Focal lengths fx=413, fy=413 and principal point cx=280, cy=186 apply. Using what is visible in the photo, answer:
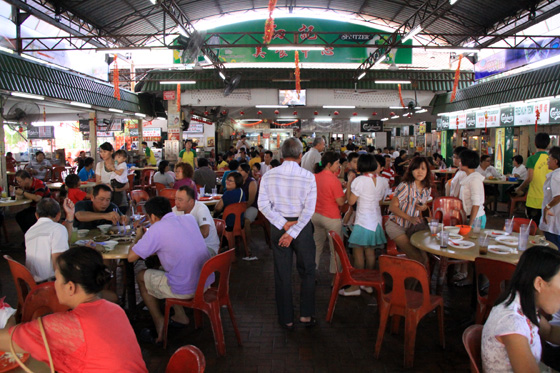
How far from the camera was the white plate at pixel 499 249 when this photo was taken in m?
3.49

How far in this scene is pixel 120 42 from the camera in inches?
595

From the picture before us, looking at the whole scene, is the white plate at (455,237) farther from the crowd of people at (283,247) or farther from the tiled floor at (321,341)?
the tiled floor at (321,341)

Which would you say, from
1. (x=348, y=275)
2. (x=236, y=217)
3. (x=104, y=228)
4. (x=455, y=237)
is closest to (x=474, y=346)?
(x=348, y=275)

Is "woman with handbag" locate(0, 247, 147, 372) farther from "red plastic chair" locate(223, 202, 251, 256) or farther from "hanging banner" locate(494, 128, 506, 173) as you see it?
"hanging banner" locate(494, 128, 506, 173)

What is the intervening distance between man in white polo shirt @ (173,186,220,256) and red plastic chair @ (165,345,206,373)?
2441 millimetres

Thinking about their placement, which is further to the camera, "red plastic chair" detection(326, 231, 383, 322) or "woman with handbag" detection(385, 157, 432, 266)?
"woman with handbag" detection(385, 157, 432, 266)

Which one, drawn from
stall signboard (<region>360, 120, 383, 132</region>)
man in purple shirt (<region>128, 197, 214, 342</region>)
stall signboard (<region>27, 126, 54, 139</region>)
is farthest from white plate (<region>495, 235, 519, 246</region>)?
stall signboard (<region>27, 126, 54, 139</region>)

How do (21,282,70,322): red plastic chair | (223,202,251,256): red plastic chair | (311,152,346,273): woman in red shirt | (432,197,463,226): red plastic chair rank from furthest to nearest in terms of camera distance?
(223,202,251,256): red plastic chair → (432,197,463,226): red plastic chair → (311,152,346,273): woman in red shirt → (21,282,70,322): red plastic chair

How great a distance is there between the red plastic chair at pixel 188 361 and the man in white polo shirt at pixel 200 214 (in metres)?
2.44

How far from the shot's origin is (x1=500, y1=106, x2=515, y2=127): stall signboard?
11.8 metres

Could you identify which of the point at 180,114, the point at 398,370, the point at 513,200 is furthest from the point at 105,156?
the point at 180,114

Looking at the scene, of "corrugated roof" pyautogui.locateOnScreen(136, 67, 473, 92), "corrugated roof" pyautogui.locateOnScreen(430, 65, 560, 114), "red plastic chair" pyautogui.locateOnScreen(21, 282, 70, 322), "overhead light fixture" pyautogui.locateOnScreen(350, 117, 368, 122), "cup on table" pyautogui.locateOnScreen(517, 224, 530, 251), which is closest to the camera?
"red plastic chair" pyautogui.locateOnScreen(21, 282, 70, 322)

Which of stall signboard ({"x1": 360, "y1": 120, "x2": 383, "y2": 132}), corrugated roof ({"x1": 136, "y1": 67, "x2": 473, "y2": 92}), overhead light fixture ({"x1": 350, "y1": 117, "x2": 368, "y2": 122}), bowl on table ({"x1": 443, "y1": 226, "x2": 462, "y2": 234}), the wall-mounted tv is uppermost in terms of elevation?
corrugated roof ({"x1": 136, "y1": 67, "x2": 473, "y2": 92})

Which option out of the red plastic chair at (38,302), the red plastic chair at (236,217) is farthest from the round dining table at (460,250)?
the red plastic chair at (38,302)
